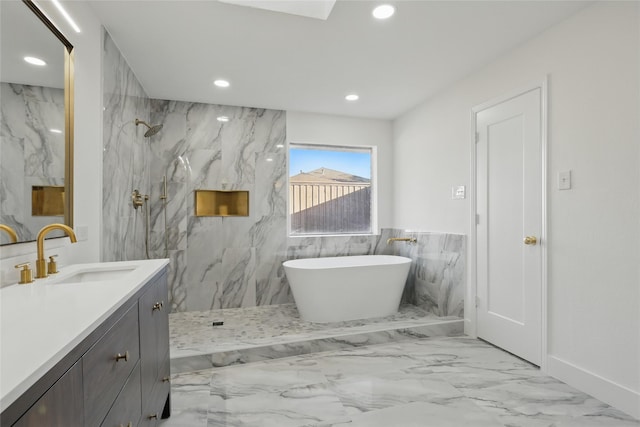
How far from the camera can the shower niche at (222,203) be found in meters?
3.77

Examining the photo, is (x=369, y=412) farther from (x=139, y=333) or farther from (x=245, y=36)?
(x=245, y=36)

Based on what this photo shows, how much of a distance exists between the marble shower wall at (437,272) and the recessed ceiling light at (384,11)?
203cm

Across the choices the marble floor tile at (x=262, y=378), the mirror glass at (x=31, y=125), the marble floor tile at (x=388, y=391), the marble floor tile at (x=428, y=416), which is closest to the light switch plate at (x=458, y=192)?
the marble floor tile at (x=388, y=391)

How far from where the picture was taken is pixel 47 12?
153 centimetres

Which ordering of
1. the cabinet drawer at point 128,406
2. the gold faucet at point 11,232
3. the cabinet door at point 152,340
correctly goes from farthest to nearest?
the cabinet door at point 152,340, the gold faucet at point 11,232, the cabinet drawer at point 128,406

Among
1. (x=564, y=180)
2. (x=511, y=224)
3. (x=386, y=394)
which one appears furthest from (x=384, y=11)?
(x=386, y=394)

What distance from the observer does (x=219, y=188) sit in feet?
12.2

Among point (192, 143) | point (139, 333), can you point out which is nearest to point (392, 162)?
point (192, 143)

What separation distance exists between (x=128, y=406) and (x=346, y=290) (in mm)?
2280

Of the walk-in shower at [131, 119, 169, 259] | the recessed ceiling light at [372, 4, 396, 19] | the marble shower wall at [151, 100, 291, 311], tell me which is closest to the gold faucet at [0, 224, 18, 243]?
the walk-in shower at [131, 119, 169, 259]

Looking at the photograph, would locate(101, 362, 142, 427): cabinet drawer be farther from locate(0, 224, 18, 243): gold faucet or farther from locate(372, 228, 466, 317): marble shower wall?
locate(372, 228, 466, 317): marble shower wall

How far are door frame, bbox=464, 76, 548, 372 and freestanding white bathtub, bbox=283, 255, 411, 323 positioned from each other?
0.69 metres

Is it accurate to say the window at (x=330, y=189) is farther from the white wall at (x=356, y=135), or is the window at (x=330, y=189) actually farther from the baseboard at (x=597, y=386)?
the baseboard at (x=597, y=386)

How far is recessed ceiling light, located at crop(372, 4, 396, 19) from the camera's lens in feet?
6.45
